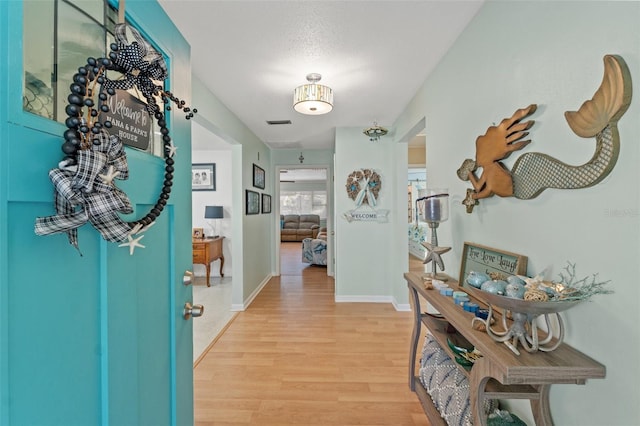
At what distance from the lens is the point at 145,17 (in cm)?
90

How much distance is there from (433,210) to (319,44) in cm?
132

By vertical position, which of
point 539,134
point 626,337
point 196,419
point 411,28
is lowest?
point 196,419

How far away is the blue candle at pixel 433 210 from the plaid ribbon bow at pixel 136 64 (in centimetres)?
148

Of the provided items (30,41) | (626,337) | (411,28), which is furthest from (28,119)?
(411,28)

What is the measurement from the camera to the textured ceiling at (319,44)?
1521mm

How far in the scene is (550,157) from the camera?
1.02 m

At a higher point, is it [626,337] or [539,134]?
[539,134]

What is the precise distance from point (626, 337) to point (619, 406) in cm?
22

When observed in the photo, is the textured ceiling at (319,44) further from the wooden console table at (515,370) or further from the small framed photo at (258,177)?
the wooden console table at (515,370)

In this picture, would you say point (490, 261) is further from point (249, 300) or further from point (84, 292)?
point (249, 300)

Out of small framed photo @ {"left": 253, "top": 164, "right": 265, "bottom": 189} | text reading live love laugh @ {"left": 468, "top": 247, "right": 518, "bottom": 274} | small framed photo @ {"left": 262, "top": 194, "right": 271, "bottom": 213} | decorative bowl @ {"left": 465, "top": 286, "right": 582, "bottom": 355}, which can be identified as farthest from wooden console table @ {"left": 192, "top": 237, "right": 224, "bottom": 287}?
decorative bowl @ {"left": 465, "top": 286, "right": 582, "bottom": 355}

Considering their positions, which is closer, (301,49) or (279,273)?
(301,49)

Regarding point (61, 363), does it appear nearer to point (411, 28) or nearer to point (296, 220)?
point (411, 28)

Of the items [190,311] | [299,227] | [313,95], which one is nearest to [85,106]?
[190,311]
